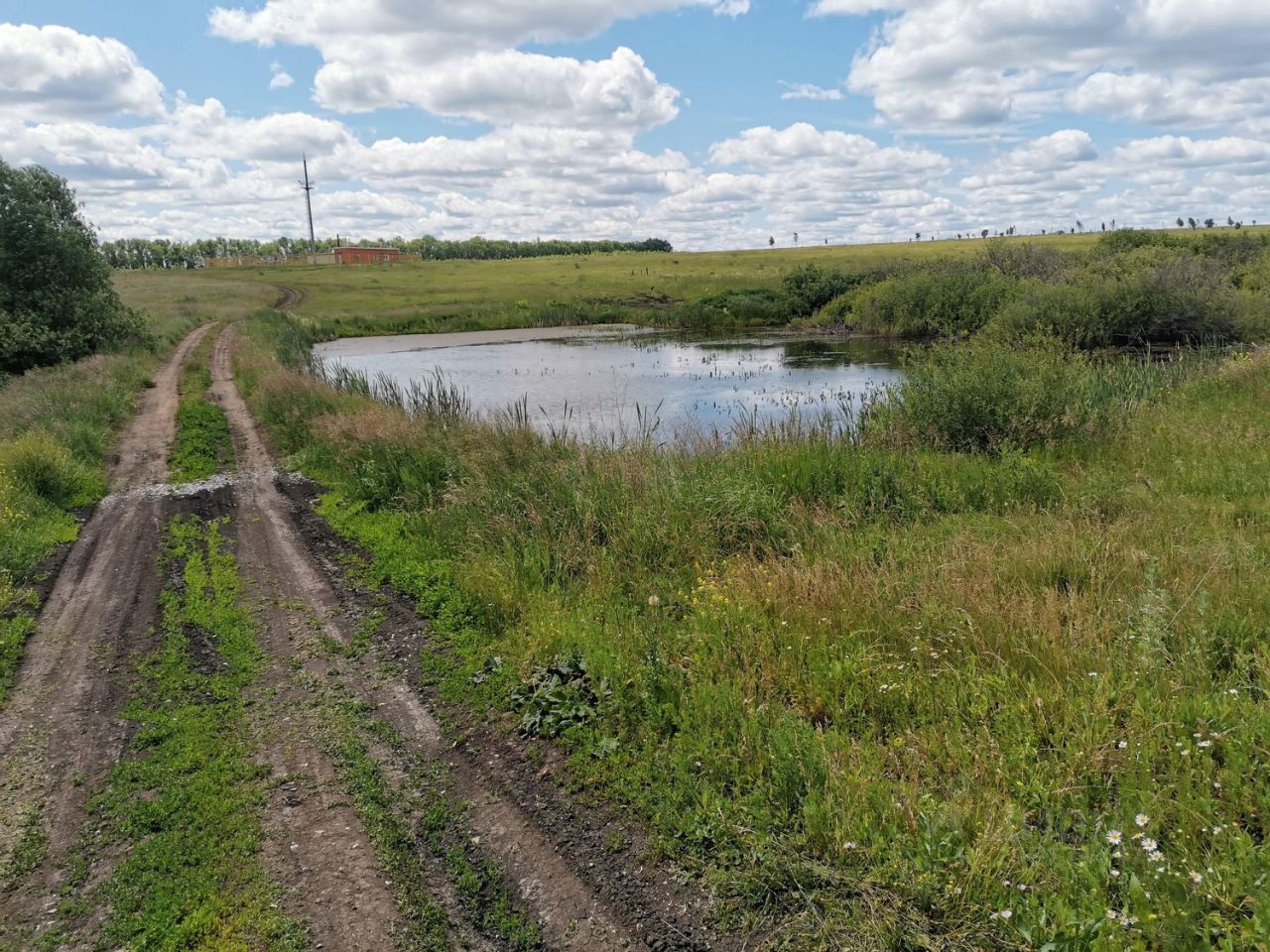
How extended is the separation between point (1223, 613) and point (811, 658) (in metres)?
2.73

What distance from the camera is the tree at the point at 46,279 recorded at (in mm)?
25781

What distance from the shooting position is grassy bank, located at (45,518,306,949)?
375 cm

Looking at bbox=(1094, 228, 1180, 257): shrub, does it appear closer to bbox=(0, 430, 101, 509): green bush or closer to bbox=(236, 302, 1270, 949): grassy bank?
bbox=(236, 302, 1270, 949): grassy bank

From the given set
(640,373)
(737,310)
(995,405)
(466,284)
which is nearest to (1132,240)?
(737,310)

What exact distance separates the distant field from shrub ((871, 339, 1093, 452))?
41.6 metres

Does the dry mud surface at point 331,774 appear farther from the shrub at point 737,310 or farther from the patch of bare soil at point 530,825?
the shrub at point 737,310

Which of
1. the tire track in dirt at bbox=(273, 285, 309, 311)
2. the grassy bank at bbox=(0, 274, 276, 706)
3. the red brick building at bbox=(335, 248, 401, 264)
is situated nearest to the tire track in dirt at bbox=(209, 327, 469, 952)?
the grassy bank at bbox=(0, 274, 276, 706)

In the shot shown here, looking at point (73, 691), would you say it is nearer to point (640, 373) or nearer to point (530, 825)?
point (530, 825)

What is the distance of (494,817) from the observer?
14.7 feet

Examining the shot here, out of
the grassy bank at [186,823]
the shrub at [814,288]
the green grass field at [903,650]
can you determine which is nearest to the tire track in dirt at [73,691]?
the grassy bank at [186,823]

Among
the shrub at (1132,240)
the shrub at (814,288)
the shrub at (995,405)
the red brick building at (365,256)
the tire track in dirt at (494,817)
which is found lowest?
the tire track in dirt at (494,817)

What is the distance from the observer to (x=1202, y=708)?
4.07m

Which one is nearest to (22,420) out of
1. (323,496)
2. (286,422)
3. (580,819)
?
(286,422)

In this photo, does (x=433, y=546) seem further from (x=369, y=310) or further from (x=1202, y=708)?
(x=369, y=310)
